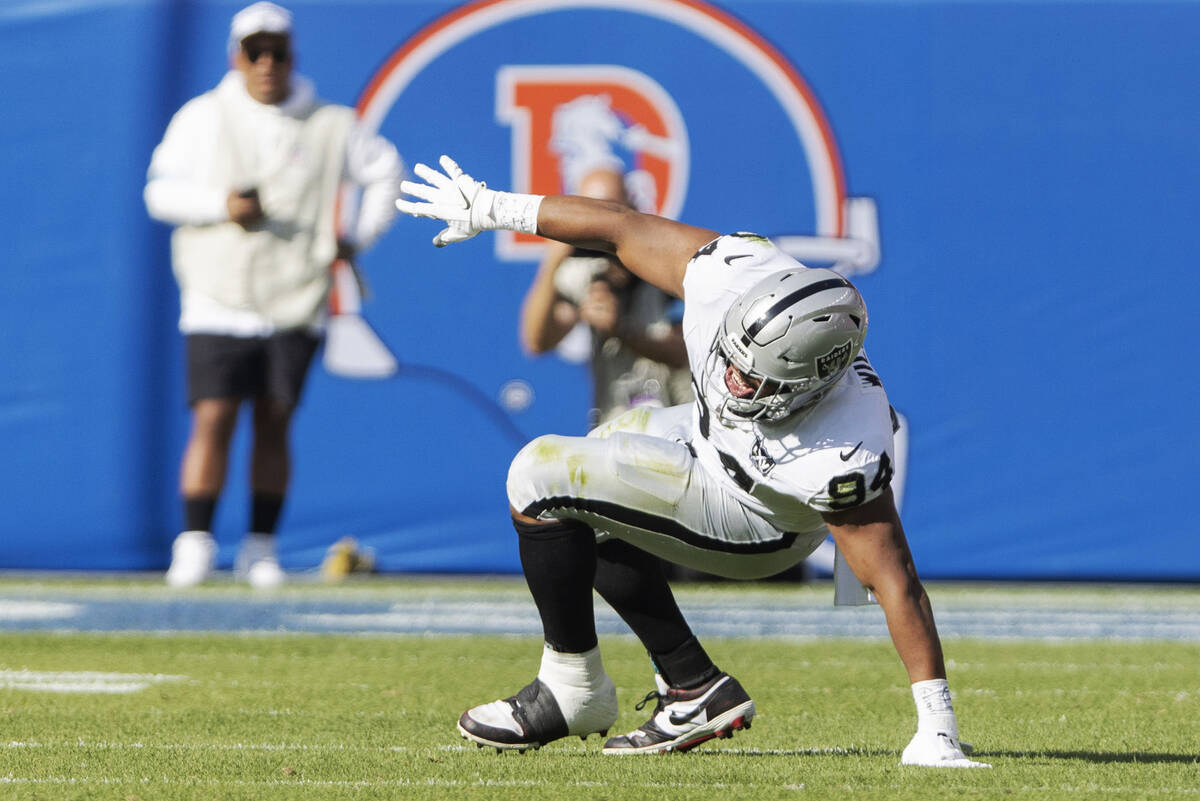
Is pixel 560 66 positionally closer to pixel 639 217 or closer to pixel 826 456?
pixel 639 217

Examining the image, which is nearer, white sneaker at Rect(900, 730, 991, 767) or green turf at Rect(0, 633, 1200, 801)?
green turf at Rect(0, 633, 1200, 801)

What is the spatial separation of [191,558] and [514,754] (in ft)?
13.3

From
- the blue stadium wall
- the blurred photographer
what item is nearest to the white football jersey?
the blurred photographer

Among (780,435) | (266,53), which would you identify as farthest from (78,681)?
(266,53)

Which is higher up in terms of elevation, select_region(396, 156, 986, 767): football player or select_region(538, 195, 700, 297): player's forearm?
select_region(538, 195, 700, 297): player's forearm

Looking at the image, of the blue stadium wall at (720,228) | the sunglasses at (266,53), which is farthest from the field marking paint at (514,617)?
the sunglasses at (266,53)

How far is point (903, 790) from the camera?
3219mm

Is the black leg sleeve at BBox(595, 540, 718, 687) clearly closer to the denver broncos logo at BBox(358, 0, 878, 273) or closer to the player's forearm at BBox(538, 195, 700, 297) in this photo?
the player's forearm at BBox(538, 195, 700, 297)

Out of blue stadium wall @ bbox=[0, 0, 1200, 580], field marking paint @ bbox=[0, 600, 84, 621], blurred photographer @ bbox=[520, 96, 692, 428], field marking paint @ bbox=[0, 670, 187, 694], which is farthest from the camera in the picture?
blue stadium wall @ bbox=[0, 0, 1200, 580]

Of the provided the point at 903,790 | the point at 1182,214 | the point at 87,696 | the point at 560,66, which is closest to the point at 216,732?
the point at 87,696

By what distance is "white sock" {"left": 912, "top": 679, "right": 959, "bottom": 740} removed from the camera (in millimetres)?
3439

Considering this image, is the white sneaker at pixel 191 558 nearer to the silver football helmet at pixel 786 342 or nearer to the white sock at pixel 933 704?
the silver football helmet at pixel 786 342

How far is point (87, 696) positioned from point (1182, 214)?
212 inches

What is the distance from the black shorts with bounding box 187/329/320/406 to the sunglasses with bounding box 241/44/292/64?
110cm
